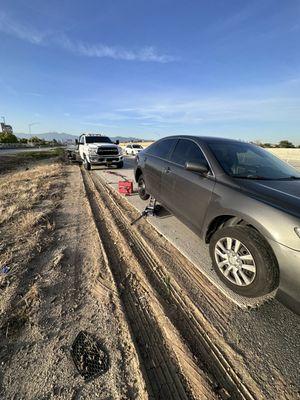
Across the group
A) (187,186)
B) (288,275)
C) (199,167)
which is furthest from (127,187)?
(288,275)

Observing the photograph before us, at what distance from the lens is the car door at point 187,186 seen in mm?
3293

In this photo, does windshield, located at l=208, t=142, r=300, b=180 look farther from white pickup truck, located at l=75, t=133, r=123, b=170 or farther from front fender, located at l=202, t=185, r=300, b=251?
white pickup truck, located at l=75, t=133, r=123, b=170

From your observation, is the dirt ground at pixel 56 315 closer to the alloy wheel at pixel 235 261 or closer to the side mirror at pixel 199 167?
the alloy wheel at pixel 235 261

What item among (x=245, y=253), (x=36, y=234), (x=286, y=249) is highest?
(x=286, y=249)

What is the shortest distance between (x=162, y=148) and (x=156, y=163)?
14.4 inches

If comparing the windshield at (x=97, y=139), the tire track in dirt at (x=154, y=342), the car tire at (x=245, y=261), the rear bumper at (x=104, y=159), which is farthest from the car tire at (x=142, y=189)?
the windshield at (x=97, y=139)

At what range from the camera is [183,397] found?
163 centimetres

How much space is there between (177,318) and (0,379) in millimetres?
1506

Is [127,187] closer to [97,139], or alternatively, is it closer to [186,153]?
[186,153]

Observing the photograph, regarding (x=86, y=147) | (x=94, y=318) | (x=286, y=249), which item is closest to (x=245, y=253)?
(x=286, y=249)

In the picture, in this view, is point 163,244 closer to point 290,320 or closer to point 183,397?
point 290,320

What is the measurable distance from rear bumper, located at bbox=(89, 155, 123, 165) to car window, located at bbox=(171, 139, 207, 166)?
978cm

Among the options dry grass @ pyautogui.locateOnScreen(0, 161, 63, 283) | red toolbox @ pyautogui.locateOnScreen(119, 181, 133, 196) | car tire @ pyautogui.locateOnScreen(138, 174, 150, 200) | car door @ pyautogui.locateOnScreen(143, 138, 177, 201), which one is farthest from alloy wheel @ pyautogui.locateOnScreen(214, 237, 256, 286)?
red toolbox @ pyautogui.locateOnScreen(119, 181, 133, 196)

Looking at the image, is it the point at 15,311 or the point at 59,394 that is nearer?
the point at 59,394
